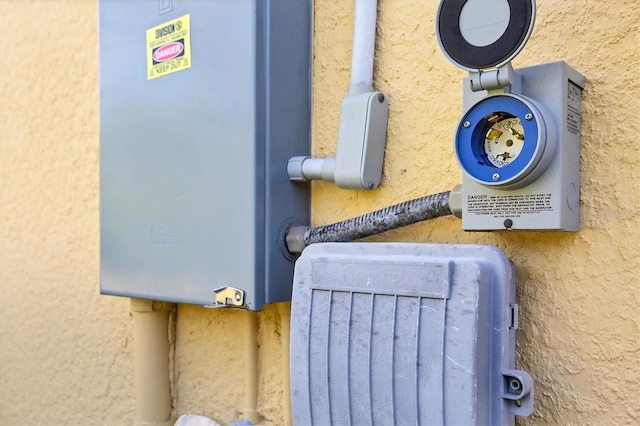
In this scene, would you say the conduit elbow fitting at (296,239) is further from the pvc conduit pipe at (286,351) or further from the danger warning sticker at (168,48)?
the danger warning sticker at (168,48)

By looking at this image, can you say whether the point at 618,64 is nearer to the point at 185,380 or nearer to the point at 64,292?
the point at 185,380

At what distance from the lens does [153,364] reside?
165cm

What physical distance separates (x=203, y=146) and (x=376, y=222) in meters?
0.42

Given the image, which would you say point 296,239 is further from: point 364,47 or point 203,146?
point 364,47

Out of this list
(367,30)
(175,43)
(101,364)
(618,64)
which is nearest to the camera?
(618,64)

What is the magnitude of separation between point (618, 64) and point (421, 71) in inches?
14.4

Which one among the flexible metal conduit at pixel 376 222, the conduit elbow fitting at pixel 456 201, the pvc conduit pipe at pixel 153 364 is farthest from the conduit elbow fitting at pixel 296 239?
the pvc conduit pipe at pixel 153 364

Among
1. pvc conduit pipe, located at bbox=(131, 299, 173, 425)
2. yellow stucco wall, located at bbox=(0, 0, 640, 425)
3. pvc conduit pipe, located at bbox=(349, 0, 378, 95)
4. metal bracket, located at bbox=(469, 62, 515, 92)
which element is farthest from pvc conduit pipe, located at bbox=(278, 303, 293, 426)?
metal bracket, located at bbox=(469, 62, 515, 92)

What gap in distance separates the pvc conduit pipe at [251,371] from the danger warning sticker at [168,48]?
1.94ft

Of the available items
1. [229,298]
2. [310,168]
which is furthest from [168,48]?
[229,298]

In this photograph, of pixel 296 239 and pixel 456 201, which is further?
pixel 296 239

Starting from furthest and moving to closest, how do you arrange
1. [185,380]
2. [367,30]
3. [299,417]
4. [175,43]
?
[185,380] → [175,43] → [367,30] → [299,417]

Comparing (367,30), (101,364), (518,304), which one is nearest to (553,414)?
(518,304)

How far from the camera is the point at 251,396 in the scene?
149cm
